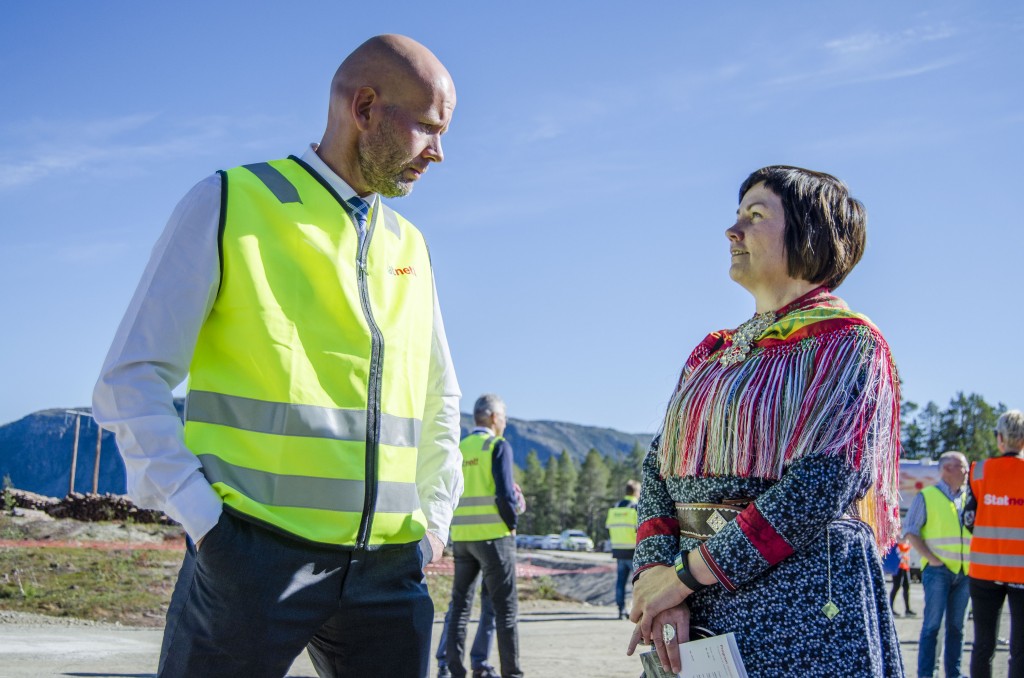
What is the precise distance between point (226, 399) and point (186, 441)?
0.15m

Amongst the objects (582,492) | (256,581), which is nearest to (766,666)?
(256,581)

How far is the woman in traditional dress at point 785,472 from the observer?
2.52 meters

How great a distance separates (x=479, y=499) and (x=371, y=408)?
230 inches

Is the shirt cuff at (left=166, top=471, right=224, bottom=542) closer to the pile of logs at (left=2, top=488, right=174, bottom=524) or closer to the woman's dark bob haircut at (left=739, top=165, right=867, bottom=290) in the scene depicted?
the woman's dark bob haircut at (left=739, top=165, right=867, bottom=290)

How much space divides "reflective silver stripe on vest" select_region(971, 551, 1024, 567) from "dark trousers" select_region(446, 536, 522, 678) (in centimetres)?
340

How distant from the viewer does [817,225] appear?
9.39 ft

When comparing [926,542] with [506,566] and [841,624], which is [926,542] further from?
[841,624]

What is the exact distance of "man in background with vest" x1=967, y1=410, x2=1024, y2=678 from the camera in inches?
268

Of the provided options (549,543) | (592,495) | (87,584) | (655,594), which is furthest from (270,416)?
(592,495)

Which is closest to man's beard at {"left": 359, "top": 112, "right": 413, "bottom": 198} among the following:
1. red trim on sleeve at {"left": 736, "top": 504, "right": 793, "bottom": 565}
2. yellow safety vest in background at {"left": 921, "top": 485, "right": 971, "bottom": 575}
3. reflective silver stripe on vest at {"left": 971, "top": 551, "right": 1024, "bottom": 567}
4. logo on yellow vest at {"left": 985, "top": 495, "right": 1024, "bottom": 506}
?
red trim on sleeve at {"left": 736, "top": 504, "right": 793, "bottom": 565}

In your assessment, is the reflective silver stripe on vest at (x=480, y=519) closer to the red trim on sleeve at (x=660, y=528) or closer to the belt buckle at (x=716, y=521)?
the red trim on sleeve at (x=660, y=528)

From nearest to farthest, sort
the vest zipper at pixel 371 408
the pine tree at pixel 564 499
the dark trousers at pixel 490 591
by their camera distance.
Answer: the vest zipper at pixel 371 408, the dark trousers at pixel 490 591, the pine tree at pixel 564 499

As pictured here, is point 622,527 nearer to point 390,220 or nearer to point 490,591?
point 490,591

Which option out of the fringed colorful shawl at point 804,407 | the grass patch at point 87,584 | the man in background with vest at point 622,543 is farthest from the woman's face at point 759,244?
the man in background with vest at point 622,543
